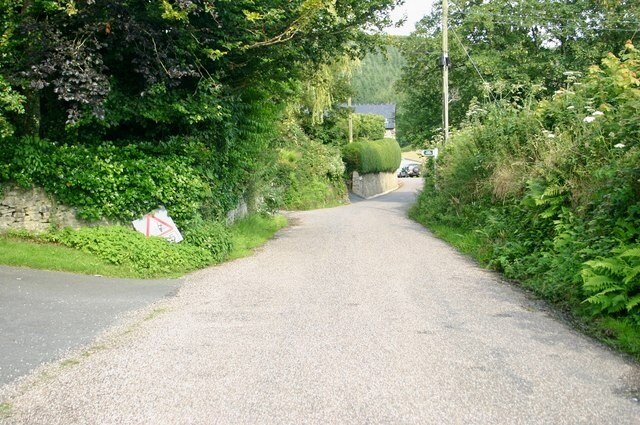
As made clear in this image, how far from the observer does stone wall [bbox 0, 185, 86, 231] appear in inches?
493

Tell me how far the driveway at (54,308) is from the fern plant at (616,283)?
620 centimetres

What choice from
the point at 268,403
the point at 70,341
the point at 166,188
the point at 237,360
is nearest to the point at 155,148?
the point at 166,188

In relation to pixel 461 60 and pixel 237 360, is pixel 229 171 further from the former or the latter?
pixel 461 60

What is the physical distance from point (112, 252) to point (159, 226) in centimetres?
132

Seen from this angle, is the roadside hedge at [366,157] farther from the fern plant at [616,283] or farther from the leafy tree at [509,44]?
the fern plant at [616,283]

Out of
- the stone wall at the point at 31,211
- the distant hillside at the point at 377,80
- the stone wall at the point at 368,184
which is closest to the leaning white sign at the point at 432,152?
the stone wall at the point at 31,211

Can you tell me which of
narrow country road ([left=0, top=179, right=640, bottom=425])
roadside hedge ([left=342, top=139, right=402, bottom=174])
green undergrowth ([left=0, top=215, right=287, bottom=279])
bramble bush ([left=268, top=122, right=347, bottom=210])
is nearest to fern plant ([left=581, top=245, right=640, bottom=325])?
narrow country road ([left=0, top=179, right=640, bottom=425])

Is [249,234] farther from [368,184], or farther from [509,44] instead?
[368,184]

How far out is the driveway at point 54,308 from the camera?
7.06 meters

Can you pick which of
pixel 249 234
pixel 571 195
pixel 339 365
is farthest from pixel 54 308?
pixel 249 234

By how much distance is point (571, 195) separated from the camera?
1171 cm

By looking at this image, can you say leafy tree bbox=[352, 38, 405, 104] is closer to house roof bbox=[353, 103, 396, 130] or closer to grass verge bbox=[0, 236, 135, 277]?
house roof bbox=[353, 103, 396, 130]

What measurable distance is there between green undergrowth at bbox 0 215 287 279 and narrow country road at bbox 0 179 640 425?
1629 millimetres

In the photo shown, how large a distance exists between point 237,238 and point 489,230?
601cm
